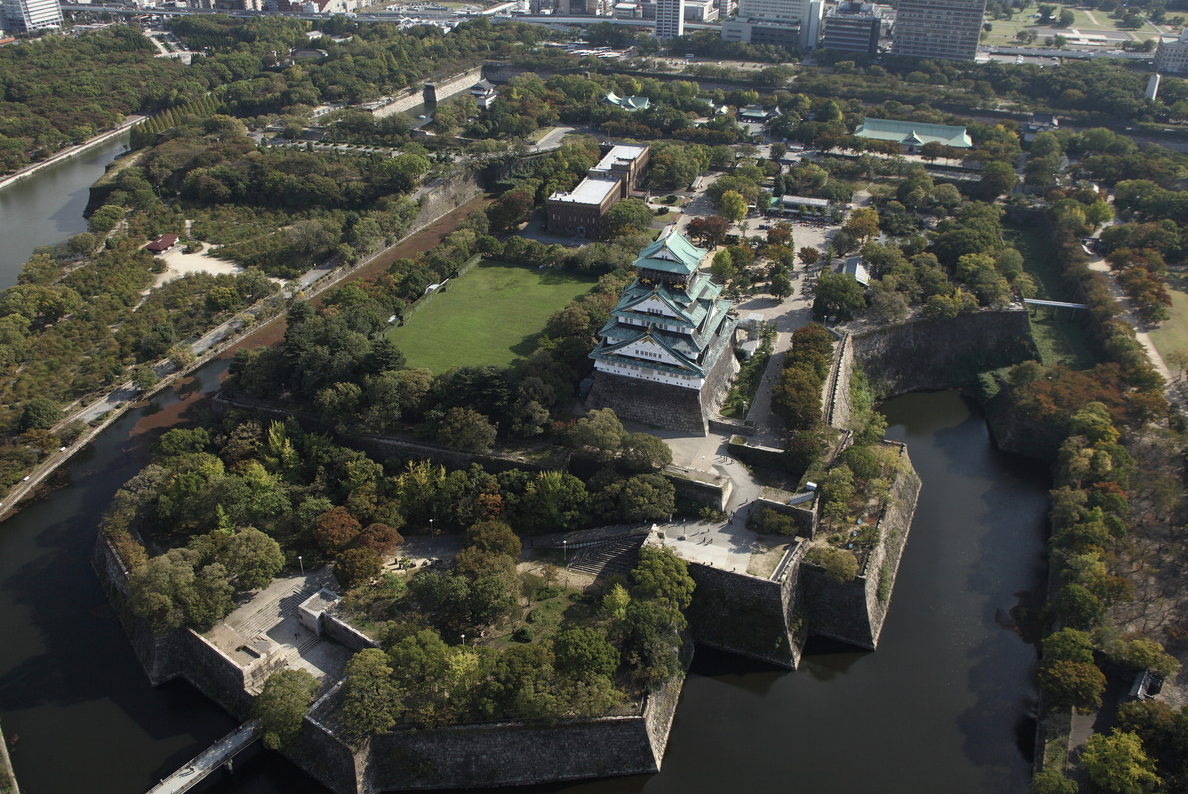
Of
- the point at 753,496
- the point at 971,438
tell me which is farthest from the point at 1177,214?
the point at 753,496

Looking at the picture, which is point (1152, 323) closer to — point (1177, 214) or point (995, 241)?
point (995, 241)

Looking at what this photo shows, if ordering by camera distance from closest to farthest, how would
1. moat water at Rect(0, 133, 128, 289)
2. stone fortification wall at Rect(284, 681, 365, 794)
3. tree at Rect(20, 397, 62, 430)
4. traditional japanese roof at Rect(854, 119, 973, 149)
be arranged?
stone fortification wall at Rect(284, 681, 365, 794) < tree at Rect(20, 397, 62, 430) < moat water at Rect(0, 133, 128, 289) < traditional japanese roof at Rect(854, 119, 973, 149)

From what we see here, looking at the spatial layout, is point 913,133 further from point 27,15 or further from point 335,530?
point 27,15

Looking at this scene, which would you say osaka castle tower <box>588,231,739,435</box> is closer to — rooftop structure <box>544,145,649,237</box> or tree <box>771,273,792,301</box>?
tree <box>771,273,792,301</box>

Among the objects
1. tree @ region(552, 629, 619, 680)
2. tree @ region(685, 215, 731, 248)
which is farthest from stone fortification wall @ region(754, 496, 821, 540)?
tree @ region(685, 215, 731, 248)

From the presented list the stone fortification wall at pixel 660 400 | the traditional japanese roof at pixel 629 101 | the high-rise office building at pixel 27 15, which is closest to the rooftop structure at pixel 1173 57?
the traditional japanese roof at pixel 629 101
